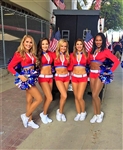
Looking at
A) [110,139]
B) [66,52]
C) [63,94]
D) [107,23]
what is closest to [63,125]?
[63,94]

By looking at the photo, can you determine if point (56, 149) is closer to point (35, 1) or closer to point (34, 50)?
point (34, 50)

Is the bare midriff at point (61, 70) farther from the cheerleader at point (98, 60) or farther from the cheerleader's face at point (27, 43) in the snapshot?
the cheerleader's face at point (27, 43)

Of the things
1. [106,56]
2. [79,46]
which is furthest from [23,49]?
[106,56]

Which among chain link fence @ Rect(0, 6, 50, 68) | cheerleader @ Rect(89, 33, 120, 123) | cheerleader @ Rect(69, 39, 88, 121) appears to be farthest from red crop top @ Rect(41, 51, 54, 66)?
chain link fence @ Rect(0, 6, 50, 68)

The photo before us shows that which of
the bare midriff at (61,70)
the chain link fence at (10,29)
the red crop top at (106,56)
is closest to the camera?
the red crop top at (106,56)

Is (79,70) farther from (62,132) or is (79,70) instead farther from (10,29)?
(10,29)

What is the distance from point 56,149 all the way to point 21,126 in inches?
39.0

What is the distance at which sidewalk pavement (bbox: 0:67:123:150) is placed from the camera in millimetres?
2875

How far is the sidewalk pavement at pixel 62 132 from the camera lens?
288 cm

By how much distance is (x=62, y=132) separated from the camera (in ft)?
10.8

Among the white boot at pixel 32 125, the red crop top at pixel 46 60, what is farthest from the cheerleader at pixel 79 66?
the white boot at pixel 32 125

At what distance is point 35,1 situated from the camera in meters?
12.2

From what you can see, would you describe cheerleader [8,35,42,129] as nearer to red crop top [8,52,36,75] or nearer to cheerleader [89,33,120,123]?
red crop top [8,52,36,75]

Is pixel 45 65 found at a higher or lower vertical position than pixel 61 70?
higher
